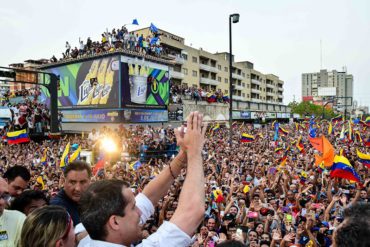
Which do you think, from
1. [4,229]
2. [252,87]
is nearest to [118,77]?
[4,229]

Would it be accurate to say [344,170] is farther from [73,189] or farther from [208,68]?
[208,68]

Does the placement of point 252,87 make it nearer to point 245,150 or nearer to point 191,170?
point 245,150

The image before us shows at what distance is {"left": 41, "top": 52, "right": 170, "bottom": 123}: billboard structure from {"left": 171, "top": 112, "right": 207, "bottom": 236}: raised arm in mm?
23805

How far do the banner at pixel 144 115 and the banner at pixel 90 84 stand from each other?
1509 millimetres

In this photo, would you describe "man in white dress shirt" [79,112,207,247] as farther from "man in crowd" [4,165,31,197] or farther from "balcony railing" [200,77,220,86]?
"balcony railing" [200,77,220,86]

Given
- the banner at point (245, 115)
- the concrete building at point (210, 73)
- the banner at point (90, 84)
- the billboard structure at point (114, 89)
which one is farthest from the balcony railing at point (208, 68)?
the banner at point (90, 84)

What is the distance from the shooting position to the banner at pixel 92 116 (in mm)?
24972

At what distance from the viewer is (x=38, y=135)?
22578 mm

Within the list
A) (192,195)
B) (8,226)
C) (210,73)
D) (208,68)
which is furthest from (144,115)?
(210,73)

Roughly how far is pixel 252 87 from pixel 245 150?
56.2 m

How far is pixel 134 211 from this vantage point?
156cm

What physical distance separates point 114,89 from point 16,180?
859 inches

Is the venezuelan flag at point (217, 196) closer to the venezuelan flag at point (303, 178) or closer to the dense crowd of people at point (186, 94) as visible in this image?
the venezuelan flag at point (303, 178)

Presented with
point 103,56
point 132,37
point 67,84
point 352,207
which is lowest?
point 352,207
